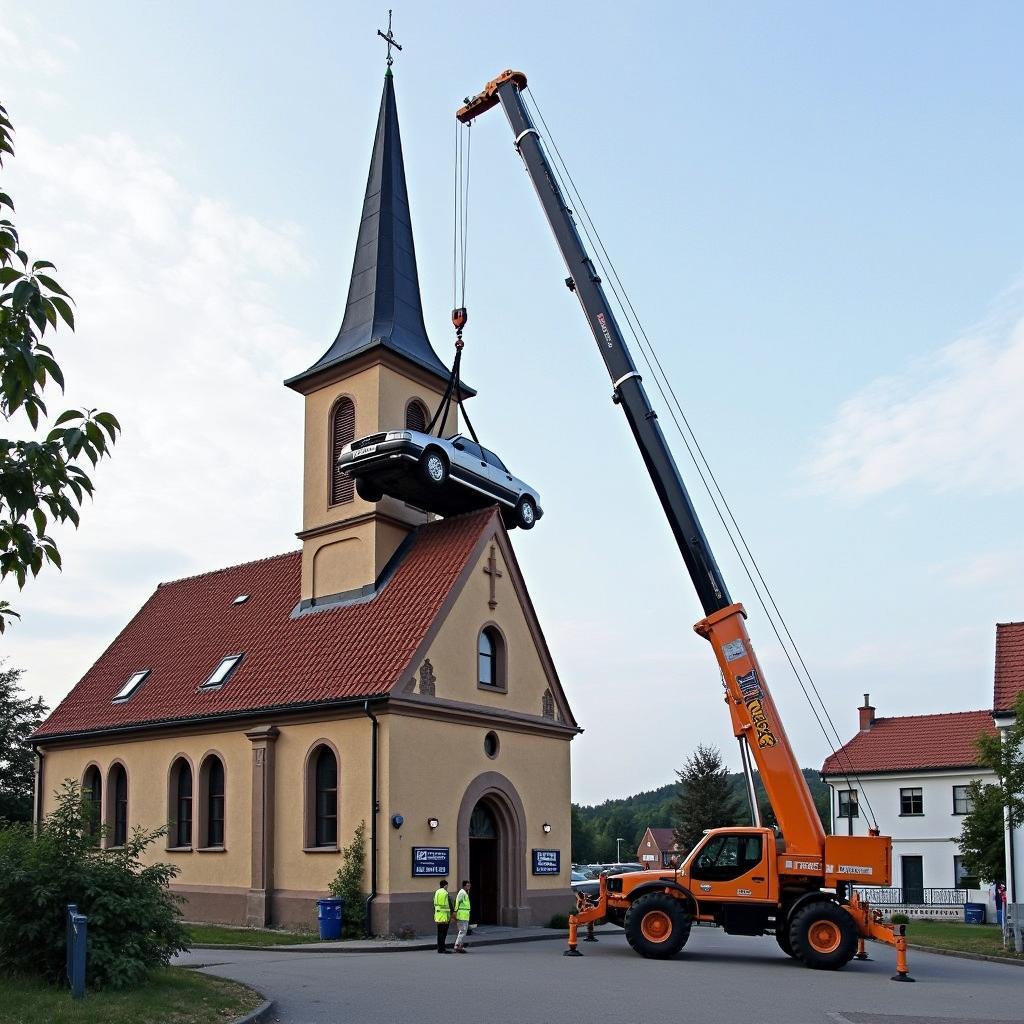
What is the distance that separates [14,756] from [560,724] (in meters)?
27.9

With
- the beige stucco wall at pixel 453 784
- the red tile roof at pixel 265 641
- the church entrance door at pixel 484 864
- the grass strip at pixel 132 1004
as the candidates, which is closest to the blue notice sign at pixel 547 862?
the beige stucco wall at pixel 453 784

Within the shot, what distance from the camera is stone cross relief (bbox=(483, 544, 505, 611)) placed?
2778cm

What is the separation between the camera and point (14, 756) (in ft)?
152

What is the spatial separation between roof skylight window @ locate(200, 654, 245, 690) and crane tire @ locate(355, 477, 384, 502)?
583 centimetres

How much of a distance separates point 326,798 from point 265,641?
19.3 feet

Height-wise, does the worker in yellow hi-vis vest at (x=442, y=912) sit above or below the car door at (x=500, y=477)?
below

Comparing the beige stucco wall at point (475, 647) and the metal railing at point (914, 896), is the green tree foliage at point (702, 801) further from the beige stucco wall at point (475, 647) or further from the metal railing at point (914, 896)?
the beige stucco wall at point (475, 647)

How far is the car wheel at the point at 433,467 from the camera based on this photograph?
25953mm

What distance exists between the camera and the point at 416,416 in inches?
1191

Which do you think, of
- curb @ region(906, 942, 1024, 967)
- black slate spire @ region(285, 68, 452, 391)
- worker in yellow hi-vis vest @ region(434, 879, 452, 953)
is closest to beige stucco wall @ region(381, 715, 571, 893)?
worker in yellow hi-vis vest @ region(434, 879, 452, 953)

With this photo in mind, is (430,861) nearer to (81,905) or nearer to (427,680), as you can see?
(427,680)

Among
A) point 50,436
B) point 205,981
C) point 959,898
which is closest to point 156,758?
point 205,981

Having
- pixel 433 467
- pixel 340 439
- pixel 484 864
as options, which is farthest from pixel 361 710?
pixel 340 439

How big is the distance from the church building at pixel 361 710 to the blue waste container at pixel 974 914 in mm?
20295
